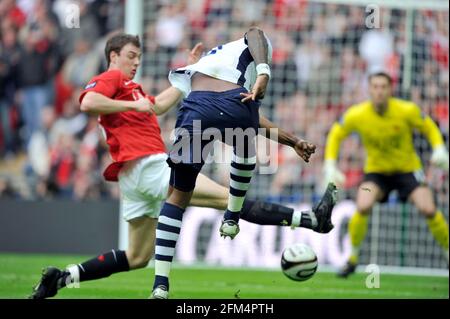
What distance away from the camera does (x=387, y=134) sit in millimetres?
11688

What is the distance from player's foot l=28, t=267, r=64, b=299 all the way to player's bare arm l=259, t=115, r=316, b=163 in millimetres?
1866

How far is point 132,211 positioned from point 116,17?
9.09m

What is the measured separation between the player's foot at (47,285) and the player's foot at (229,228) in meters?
1.27

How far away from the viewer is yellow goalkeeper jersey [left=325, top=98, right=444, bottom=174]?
11.6m

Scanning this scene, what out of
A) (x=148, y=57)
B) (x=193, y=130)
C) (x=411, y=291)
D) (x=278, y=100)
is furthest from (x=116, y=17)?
(x=193, y=130)

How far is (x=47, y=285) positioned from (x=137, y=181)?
3.34 feet

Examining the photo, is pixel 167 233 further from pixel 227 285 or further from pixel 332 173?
pixel 332 173

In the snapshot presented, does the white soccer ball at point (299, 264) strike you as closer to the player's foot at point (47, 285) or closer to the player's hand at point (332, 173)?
the player's foot at point (47, 285)

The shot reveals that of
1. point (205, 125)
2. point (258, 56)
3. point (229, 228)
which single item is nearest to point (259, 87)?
point (258, 56)

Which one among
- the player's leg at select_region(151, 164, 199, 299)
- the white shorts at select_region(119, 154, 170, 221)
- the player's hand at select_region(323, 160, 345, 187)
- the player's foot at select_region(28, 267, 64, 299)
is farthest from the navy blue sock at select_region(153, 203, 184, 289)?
the player's hand at select_region(323, 160, 345, 187)

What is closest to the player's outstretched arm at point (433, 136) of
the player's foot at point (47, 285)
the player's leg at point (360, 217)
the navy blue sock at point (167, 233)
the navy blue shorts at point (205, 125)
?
the player's leg at point (360, 217)

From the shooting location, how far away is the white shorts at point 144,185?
769 cm
